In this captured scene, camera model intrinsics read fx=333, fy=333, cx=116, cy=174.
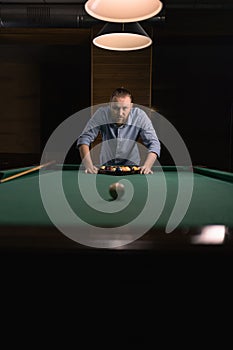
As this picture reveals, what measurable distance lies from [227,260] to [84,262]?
30 cm

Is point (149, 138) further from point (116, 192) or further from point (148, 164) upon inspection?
point (116, 192)

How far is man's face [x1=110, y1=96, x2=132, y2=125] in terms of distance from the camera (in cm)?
293

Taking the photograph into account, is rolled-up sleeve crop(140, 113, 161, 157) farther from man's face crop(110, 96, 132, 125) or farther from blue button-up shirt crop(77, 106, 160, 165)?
man's face crop(110, 96, 132, 125)

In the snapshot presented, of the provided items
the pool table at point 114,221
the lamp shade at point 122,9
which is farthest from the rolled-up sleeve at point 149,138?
the pool table at point 114,221

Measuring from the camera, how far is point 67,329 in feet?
2.48

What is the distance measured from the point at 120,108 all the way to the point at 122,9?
0.98 m

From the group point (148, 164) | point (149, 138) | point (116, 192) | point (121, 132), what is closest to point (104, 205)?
point (116, 192)

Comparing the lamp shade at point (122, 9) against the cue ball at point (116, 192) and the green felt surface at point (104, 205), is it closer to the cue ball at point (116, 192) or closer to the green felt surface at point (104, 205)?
the green felt surface at point (104, 205)

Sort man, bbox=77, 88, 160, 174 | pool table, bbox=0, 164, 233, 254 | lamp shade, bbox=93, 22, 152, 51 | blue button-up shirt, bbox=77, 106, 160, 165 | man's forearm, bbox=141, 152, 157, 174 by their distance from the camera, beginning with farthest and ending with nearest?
blue button-up shirt, bbox=77, 106, 160, 165 → man, bbox=77, 88, 160, 174 → lamp shade, bbox=93, 22, 152, 51 → man's forearm, bbox=141, 152, 157, 174 → pool table, bbox=0, 164, 233, 254

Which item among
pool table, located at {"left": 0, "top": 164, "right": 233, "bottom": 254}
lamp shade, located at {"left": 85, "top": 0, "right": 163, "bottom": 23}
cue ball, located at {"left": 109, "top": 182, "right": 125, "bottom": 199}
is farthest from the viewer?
lamp shade, located at {"left": 85, "top": 0, "right": 163, "bottom": 23}

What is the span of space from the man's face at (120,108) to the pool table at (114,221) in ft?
5.45

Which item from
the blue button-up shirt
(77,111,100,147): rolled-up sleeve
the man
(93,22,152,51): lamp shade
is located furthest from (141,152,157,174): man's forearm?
(93,22,152,51): lamp shade

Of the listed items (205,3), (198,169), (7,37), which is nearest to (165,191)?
(198,169)

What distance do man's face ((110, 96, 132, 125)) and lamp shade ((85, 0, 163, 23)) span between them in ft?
2.86
